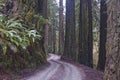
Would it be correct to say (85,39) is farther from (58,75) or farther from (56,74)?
(58,75)

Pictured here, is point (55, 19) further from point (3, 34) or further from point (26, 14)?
point (3, 34)

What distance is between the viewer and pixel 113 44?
12.9 ft

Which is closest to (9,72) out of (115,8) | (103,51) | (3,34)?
(3,34)

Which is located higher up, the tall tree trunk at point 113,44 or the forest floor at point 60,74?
the tall tree trunk at point 113,44

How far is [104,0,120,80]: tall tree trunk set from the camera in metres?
3.85

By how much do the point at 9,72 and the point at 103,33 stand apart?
368 inches

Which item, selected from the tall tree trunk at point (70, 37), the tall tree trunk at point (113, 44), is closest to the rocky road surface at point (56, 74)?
the tall tree trunk at point (113, 44)

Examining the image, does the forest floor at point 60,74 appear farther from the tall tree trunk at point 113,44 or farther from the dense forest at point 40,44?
the tall tree trunk at point 113,44

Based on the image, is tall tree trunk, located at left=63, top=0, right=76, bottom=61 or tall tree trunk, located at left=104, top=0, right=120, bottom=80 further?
tall tree trunk, located at left=63, top=0, right=76, bottom=61

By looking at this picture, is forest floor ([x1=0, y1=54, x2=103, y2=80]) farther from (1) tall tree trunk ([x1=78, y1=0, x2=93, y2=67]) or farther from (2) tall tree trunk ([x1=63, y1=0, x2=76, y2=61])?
(2) tall tree trunk ([x1=63, y1=0, x2=76, y2=61])

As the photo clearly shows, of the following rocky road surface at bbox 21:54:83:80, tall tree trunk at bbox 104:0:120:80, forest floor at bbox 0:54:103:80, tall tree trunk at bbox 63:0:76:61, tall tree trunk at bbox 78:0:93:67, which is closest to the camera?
tall tree trunk at bbox 104:0:120:80

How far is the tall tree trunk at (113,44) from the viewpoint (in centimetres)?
385

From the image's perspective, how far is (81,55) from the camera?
22641 millimetres

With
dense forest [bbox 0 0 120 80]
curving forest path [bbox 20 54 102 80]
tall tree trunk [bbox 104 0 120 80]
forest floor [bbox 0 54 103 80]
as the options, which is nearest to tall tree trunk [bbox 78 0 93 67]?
dense forest [bbox 0 0 120 80]
